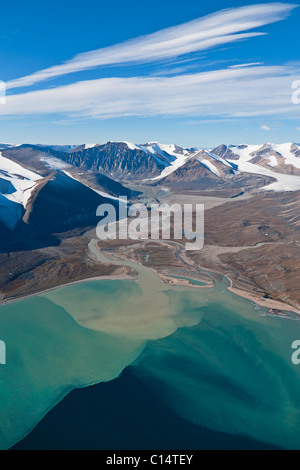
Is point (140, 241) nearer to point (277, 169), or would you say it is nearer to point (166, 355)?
point (166, 355)

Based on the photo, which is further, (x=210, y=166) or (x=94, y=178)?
(x=210, y=166)

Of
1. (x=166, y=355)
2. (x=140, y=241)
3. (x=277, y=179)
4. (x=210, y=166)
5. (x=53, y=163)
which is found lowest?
(x=166, y=355)

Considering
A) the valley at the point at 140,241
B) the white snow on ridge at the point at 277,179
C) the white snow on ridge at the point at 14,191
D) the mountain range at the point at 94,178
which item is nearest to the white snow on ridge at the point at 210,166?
the mountain range at the point at 94,178

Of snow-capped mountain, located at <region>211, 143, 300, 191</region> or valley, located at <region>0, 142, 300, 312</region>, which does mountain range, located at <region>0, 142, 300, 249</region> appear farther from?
valley, located at <region>0, 142, 300, 312</region>

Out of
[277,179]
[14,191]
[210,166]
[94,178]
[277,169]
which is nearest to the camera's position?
[14,191]

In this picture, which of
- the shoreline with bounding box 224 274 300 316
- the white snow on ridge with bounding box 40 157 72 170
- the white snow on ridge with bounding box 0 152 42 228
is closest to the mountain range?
the white snow on ridge with bounding box 0 152 42 228

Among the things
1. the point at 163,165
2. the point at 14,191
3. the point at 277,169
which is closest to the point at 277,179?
the point at 277,169

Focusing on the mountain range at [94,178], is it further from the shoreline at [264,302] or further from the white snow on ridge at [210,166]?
the shoreline at [264,302]
